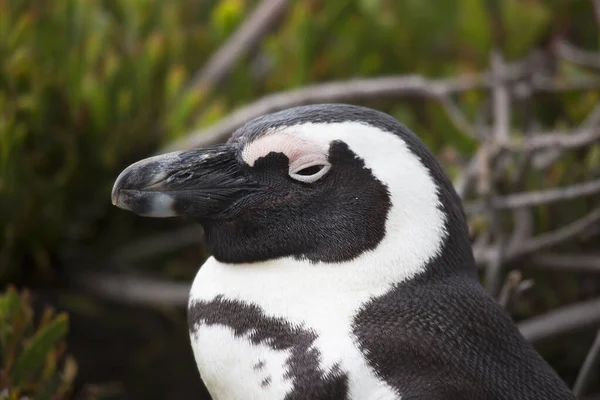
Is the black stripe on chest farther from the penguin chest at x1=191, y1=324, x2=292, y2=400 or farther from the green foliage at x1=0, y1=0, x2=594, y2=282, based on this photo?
the green foliage at x1=0, y1=0, x2=594, y2=282

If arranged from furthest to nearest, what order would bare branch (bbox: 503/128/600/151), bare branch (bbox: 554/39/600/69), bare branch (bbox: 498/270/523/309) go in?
bare branch (bbox: 554/39/600/69), bare branch (bbox: 503/128/600/151), bare branch (bbox: 498/270/523/309)

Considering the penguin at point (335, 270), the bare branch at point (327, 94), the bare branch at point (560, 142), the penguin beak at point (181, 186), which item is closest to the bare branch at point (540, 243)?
the bare branch at point (560, 142)

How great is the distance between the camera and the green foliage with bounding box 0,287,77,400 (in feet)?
4.61

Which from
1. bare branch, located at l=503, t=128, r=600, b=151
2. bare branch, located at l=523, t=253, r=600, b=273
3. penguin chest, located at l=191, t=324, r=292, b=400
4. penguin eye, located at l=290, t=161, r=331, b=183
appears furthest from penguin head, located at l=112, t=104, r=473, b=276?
bare branch, located at l=523, t=253, r=600, b=273

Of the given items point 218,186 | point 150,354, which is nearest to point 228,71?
point 150,354

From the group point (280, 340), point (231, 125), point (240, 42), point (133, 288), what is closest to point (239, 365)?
point (280, 340)

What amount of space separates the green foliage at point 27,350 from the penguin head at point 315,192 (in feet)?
1.15

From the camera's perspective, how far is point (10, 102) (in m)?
2.06

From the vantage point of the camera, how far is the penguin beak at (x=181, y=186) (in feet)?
3.79

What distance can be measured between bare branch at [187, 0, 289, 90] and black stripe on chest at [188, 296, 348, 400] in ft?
4.45

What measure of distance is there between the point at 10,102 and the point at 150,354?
2.28 ft

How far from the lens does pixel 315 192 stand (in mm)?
1131

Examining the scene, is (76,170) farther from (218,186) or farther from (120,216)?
(218,186)

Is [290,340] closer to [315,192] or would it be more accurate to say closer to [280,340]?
[280,340]
